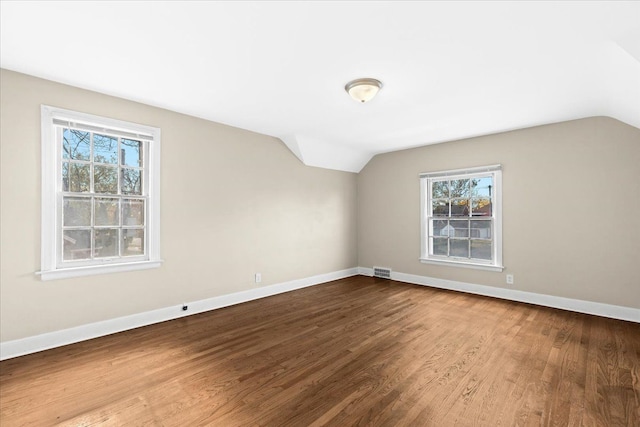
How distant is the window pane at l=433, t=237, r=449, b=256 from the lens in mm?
5074

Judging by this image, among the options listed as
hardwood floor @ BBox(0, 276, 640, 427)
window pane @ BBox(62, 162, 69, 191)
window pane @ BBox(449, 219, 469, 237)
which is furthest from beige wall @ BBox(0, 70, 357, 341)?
window pane @ BBox(449, 219, 469, 237)

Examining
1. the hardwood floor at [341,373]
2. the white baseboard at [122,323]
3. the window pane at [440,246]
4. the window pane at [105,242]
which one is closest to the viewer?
the hardwood floor at [341,373]

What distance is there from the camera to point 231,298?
411 cm

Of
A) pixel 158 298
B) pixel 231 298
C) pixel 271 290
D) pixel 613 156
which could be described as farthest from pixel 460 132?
pixel 158 298

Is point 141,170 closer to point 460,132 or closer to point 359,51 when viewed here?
point 359,51

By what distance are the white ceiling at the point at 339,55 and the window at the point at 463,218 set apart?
3.82 feet

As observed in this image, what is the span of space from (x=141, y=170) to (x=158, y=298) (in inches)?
57.7

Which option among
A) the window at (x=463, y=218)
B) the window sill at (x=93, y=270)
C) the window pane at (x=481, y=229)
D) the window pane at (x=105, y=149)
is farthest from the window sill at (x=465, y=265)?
the window pane at (x=105, y=149)

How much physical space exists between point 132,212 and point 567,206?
5.28m

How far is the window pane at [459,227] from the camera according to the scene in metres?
4.86

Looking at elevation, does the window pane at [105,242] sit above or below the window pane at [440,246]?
above

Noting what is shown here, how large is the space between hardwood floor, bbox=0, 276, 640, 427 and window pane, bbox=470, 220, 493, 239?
1.33 metres

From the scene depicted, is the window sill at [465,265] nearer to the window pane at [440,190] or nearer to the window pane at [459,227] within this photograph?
the window pane at [459,227]

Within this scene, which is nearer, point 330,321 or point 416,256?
point 330,321
